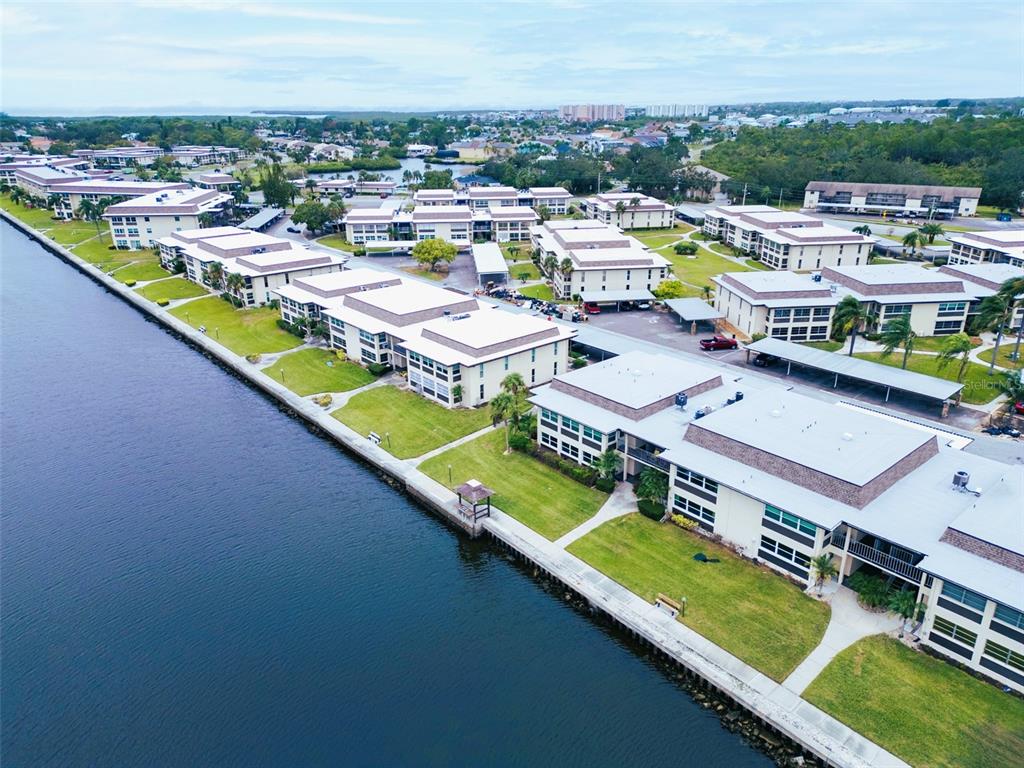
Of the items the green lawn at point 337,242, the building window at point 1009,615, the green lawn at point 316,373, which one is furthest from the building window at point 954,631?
the green lawn at point 337,242

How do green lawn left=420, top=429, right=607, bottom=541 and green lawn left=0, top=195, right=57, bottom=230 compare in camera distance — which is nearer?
green lawn left=420, top=429, right=607, bottom=541

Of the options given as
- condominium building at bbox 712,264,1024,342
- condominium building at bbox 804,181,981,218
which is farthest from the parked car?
condominium building at bbox 804,181,981,218

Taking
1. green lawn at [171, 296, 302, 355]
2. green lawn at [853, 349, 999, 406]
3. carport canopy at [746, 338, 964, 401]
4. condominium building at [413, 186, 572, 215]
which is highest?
condominium building at [413, 186, 572, 215]

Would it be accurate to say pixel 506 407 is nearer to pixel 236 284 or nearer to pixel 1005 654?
pixel 1005 654

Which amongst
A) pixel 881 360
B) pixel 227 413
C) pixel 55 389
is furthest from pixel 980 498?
pixel 55 389

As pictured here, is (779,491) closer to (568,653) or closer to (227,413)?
(568,653)

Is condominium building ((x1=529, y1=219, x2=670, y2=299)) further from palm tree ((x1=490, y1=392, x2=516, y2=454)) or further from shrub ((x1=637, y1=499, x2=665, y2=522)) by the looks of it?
shrub ((x1=637, y1=499, x2=665, y2=522))

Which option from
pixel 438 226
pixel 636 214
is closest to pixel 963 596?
pixel 438 226
